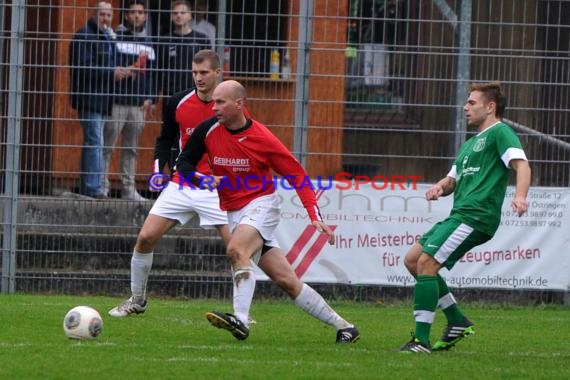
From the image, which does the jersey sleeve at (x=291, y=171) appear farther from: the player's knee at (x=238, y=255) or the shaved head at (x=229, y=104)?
the player's knee at (x=238, y=255)

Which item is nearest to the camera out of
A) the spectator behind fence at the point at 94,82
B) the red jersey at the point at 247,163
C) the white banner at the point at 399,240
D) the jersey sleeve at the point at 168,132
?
the red jersey at the point at 247,163

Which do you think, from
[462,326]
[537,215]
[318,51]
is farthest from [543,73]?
[462,326]

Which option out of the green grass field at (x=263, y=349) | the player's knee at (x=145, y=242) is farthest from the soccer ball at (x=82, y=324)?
the player's knee at (x=145, y=242)

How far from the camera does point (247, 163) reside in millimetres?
9148

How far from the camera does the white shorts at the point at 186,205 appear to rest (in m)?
10.8

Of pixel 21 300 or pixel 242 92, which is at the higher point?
pixel 242 92

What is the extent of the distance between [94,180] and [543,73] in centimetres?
487

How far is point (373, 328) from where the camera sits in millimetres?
10812

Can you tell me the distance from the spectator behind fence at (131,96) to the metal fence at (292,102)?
11cm

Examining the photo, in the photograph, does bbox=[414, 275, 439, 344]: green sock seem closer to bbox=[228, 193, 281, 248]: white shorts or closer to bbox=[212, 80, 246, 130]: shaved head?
bbox=[228, 193, 281, 248]: white shorts

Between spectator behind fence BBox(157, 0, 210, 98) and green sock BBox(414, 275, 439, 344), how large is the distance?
5.50 metres

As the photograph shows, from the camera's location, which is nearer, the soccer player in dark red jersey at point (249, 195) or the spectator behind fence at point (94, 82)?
the soccer player in dark red jersey at point (249, 195)

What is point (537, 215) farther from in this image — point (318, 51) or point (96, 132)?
point (96, 132)

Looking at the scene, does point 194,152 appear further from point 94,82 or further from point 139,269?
point 94,82
